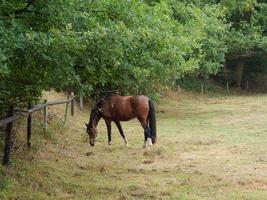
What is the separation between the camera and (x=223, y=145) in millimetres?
13500

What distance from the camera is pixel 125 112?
14461 millimetres

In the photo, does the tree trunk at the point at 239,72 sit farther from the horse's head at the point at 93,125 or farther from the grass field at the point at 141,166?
the horse's head at the point at 93,125

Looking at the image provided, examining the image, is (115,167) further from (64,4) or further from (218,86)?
(218,86)

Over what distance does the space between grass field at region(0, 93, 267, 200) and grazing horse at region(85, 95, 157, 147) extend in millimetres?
437

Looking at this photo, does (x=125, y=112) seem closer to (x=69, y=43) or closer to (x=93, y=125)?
(x=93, y=125)

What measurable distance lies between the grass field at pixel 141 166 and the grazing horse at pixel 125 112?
0.44 m

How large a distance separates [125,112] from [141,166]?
389 centimetres

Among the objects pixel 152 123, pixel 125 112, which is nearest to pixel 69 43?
pixel 152 123

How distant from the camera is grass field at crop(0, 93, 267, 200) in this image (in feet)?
26.9

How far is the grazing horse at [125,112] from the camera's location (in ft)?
45.0

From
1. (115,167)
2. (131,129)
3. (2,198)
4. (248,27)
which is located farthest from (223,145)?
(248,27)

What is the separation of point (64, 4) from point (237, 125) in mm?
12948

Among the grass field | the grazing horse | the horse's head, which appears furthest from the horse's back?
the grass field

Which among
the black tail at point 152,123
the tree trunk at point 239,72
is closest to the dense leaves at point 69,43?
the black tail at point 152,123
